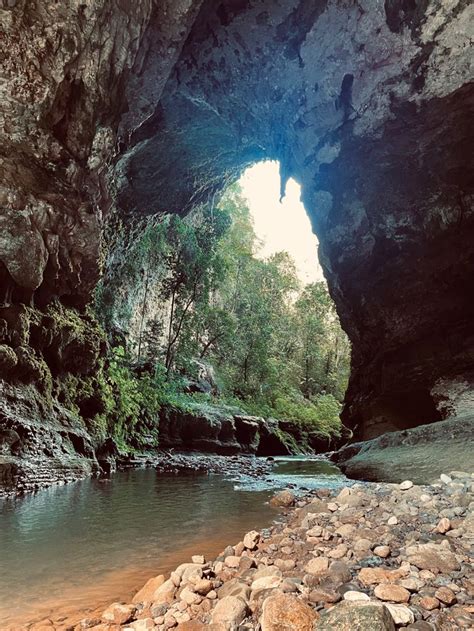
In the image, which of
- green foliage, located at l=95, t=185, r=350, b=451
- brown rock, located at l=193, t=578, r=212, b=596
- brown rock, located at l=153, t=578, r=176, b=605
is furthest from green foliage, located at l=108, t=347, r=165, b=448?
brown rock, located at l=193, t=578, r=212, b=596

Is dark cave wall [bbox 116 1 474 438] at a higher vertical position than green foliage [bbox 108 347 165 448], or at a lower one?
higher

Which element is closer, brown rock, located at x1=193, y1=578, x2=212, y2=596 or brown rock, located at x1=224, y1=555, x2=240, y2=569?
brown rock, located at x1=193, y1=578, x2=212, y2=596

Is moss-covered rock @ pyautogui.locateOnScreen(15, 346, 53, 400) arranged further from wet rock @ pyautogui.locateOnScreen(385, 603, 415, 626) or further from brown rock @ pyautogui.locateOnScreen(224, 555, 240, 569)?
wet rock @ pyautogui.locateOnScreen(385, 603, 415, 626)

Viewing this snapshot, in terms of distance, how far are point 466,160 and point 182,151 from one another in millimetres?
8031

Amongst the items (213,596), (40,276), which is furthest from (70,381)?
(213,596)

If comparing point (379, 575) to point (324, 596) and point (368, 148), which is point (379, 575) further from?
point (368, 148)

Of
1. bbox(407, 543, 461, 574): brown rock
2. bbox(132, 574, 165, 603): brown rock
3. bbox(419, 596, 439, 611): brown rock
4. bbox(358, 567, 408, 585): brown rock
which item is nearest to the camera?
bbox(419, 596, 439, 611): brown rock

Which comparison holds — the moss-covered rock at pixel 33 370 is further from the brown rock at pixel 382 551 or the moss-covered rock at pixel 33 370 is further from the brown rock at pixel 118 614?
the brown rock at pixel 382 551

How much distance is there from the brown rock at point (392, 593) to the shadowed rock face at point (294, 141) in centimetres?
627

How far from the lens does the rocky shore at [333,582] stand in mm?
1428

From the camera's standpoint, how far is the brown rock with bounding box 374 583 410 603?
1.55 meters

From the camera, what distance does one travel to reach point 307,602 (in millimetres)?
1597

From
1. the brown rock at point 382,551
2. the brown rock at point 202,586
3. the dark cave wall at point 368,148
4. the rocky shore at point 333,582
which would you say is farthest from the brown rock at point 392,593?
the dark cave wall at point 368,148

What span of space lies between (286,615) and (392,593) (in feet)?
1.55
